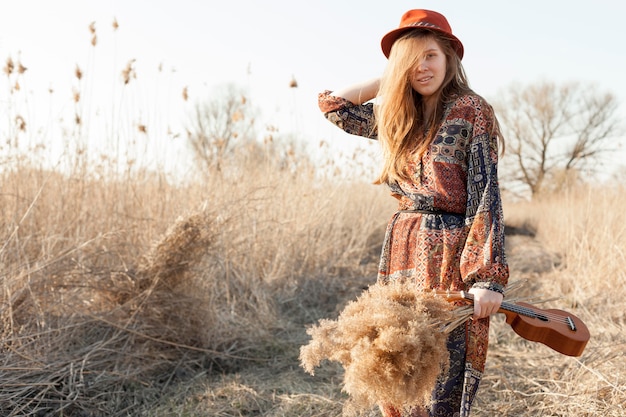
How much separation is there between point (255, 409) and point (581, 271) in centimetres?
363

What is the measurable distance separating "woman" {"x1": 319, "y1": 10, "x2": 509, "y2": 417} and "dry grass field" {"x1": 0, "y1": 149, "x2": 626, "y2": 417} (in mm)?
1241

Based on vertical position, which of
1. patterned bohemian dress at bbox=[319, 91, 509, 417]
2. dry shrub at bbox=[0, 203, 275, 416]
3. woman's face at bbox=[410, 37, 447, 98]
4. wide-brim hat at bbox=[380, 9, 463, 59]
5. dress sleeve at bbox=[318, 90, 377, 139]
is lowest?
dry shrub at bbox=[0, 203, 275, 416]

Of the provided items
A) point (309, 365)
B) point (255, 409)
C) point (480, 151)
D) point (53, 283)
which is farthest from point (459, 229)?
point (53, 283)

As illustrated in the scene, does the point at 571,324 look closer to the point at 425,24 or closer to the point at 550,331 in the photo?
the point at 550,331

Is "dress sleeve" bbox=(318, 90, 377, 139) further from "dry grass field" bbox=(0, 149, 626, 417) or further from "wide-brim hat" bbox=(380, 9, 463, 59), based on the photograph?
"dry grass field" bbox=(0, 149, 626, 417)

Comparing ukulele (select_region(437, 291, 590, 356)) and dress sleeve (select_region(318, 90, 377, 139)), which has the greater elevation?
dress sleeve (select_region(318, 90, 377, 139))

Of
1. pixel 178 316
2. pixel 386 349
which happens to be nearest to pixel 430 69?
pixel 386 349

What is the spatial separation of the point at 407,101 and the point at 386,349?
2.94 feet

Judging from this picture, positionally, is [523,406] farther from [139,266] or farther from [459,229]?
[139,266]

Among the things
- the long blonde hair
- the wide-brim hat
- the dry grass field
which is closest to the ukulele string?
the long blonde hair

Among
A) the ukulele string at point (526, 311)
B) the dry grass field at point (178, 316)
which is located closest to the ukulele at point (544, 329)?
the ukulele string at point (526, 311)

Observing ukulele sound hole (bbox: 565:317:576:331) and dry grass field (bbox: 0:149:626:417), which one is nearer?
ukulele sound hole (bbox: 565:317:576:331)

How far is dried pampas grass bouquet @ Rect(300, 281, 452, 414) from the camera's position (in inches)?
57.0

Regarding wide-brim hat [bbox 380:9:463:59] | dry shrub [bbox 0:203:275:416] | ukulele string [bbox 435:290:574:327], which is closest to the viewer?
ukulele string [bbox 435:290:574:327]
